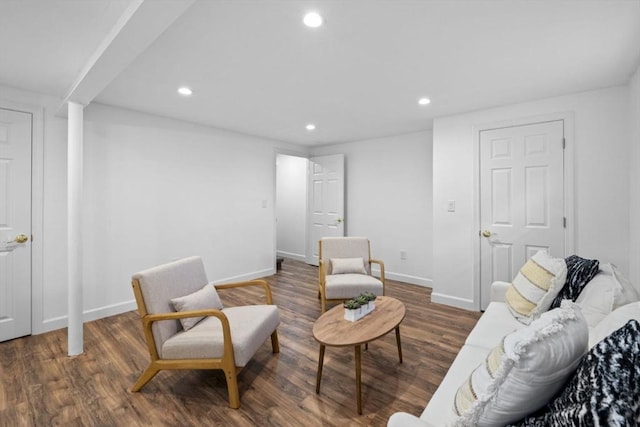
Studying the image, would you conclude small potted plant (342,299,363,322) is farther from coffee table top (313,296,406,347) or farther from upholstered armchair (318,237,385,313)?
upholstered armchair (318,237,385,313)

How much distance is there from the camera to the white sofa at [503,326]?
117cm

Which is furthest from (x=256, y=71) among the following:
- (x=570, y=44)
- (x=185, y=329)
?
(x=570, y=44)

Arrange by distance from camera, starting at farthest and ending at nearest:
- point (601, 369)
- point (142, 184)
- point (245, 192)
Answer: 1. point (245, 192)
2. point (142, 184)
3. point (601, 369)

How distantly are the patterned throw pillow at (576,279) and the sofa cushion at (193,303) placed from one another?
2.44 metres

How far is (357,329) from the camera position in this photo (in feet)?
6.58

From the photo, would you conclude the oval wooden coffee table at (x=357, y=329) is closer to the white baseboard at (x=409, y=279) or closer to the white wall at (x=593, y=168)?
the white wall at (x=593, y=168)

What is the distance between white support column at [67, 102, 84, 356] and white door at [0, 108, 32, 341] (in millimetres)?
802

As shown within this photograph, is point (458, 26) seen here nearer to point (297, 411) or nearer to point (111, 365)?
point (297, 411)

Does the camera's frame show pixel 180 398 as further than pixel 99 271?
No

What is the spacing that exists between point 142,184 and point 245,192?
1514mm

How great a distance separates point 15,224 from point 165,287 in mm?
2025

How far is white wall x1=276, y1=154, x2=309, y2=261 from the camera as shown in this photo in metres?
6.31

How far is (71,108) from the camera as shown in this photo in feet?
8.04

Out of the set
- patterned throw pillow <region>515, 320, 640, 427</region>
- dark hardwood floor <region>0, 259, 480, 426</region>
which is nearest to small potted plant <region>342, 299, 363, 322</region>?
dark hardwood floor <region>0, 259, 480, 426</region>
